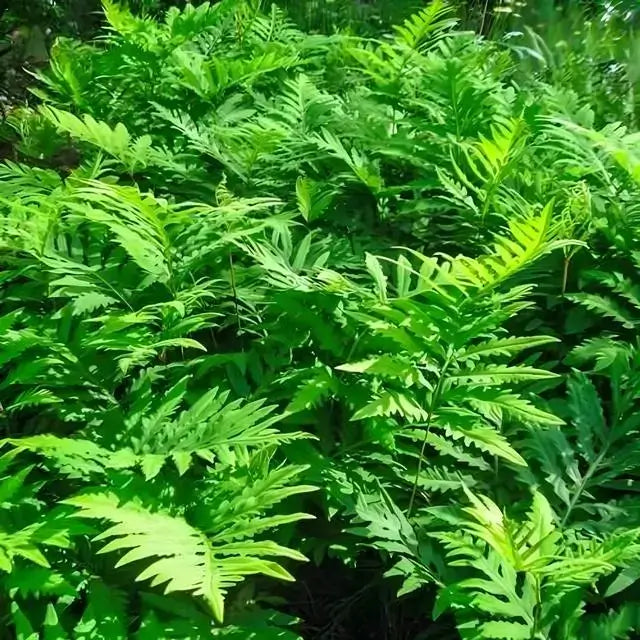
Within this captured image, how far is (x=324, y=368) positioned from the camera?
5.06 feet

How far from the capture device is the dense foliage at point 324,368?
1.30 metres

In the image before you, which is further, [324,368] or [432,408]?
[324,368]

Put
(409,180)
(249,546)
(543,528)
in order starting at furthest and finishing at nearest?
(409,180), (543,528), (249,546)

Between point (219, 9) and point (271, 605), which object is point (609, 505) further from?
point (219, 9)

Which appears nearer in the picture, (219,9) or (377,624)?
(377,624)

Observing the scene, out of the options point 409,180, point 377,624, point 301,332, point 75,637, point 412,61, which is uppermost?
point 412,61

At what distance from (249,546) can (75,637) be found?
1.11 feet

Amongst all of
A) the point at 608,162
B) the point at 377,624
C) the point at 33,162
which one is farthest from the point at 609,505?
the point at 33,162

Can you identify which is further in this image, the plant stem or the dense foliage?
the plant stem

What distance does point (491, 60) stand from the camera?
2688 mm

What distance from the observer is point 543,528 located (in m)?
1.30

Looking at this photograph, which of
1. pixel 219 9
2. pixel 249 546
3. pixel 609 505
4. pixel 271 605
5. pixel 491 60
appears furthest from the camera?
pixel 491 60

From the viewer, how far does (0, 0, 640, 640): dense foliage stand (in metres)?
1.30

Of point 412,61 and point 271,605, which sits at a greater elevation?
point 412,61
